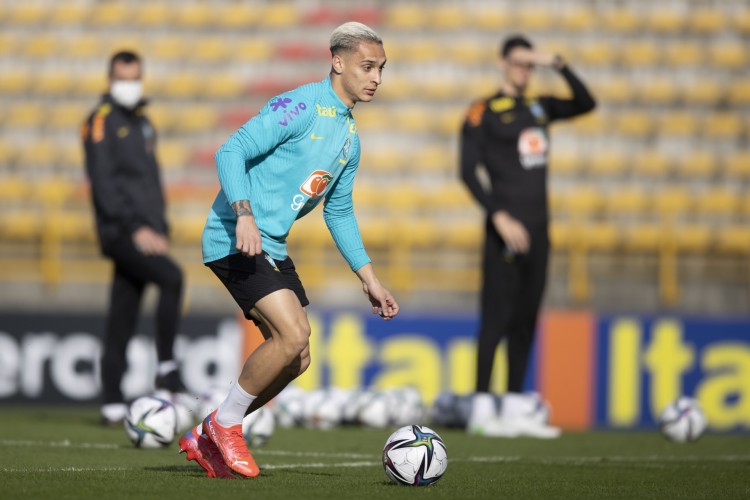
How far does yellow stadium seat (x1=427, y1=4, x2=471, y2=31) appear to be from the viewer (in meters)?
16.4

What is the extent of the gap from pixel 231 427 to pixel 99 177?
3.58 meters

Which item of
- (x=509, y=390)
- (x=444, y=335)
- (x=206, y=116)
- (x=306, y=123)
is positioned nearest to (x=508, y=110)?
(x=509, y=390)

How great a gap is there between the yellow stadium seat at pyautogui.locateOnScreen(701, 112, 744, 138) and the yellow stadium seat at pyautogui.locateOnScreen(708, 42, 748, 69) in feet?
2.67

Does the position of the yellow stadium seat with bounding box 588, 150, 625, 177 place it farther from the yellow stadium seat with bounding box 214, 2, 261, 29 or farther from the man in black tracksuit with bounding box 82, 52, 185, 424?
the man in black tracksuit with bounding box 82, 52, 185, 424

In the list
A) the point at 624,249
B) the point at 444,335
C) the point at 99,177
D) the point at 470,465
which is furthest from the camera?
the point at 624,249

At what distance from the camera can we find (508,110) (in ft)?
28.9

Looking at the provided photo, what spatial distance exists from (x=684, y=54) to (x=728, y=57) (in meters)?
0.53

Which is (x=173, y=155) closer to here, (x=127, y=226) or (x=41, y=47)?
(x=41, y=47)

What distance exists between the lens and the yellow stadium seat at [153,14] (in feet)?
56.1

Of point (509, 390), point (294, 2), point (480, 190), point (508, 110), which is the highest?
point (294, 2)

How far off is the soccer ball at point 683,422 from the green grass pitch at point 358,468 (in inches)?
4.4

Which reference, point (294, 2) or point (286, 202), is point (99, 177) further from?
point (294, 2)

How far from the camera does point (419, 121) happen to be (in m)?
15.5

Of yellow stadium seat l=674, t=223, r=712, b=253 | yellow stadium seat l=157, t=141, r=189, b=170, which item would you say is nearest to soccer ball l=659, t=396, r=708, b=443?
yellow stadium seat l=674, t=223, r=712, b=253
